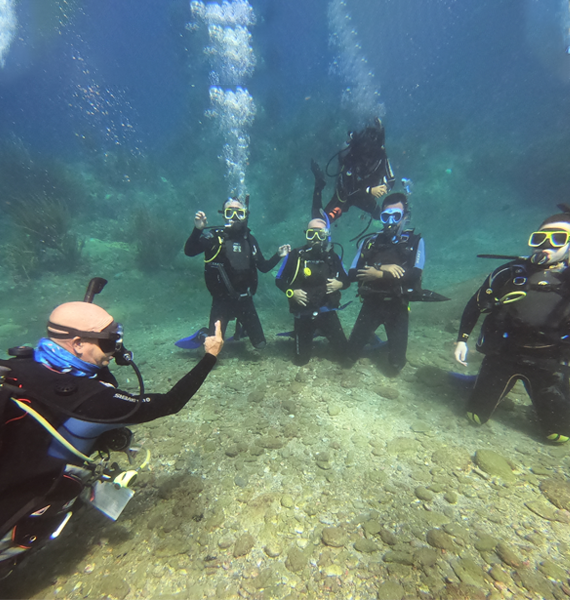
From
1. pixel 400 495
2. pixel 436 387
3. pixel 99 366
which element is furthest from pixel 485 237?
pixel 99 366

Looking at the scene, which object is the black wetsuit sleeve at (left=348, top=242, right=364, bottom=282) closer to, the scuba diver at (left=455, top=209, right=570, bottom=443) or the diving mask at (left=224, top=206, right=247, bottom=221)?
the scuba diver at (left=455, top=209, right=570, bottom=443)

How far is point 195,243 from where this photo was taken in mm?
4762

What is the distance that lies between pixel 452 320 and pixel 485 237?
555 inches

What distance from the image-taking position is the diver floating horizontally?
467 cm

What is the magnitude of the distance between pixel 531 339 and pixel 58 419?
4502 millimetres

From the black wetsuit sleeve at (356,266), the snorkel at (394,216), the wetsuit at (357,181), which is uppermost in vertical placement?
the wetsuit at (357,181)

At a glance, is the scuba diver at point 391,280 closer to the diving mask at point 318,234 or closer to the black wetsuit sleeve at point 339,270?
the black wetsuit sleeve at point 339,270

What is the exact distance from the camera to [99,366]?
185 centimetres

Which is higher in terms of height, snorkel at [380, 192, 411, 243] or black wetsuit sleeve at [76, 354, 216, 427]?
snorkel at [380, 192, 411, 243]

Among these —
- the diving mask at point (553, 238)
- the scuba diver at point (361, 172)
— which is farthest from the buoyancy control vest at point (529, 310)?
the scuba diver at point (361, 172)

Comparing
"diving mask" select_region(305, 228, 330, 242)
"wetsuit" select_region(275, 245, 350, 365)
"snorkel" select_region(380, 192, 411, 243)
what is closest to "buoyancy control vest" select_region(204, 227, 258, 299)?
"wetsuit" select_region(275, 245, 350, 365)

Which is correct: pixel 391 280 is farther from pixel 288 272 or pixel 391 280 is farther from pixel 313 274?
pixel 288 272

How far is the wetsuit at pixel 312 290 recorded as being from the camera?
16.3 ft

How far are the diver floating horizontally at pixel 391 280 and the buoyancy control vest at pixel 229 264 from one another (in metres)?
2.01
